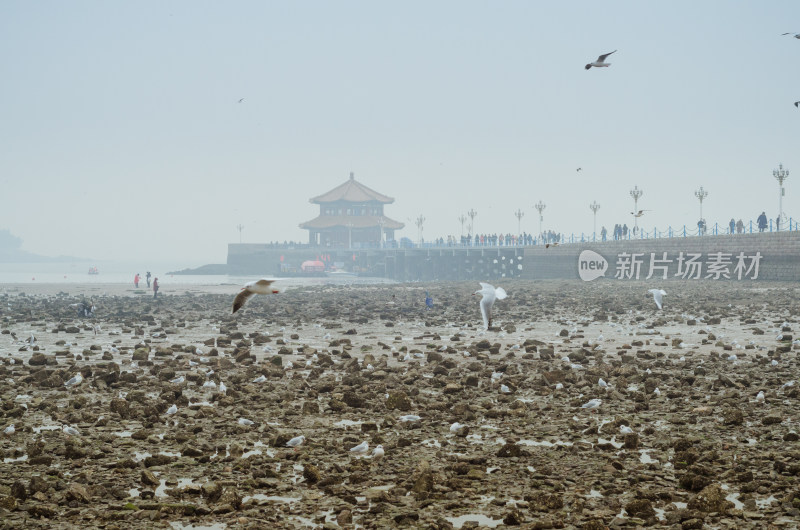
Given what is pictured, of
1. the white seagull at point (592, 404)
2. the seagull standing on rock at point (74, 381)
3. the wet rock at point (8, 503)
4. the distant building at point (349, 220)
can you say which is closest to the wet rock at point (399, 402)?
the white seagull at point (592, 404)

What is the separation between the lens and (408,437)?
8211mm

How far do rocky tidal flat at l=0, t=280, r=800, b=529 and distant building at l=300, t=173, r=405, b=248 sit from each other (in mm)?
95196

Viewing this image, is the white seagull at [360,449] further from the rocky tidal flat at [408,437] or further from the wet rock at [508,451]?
the wet rock at [508,451]

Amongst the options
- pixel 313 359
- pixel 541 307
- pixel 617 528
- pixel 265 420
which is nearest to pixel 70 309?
pixel 541 307

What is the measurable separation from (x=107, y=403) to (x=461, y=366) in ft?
18.2

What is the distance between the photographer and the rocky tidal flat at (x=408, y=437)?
5.96 m

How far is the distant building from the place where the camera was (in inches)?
4402

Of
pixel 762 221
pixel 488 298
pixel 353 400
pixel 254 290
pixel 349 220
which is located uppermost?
pixel 349 220

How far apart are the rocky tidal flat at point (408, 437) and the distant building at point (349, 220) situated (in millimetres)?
95196

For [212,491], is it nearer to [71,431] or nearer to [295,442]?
[295,442]

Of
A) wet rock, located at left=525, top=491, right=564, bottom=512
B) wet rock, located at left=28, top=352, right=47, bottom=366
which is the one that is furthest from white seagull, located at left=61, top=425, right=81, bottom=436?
wet rock, located at left=28, top=352, right=47, bottom=366

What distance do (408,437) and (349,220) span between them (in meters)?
104

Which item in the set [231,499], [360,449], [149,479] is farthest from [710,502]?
[149,479]

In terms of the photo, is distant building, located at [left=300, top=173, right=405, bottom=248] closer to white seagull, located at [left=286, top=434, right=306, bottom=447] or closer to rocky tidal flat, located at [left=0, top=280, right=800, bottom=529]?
rocky tidal flat, located at [left=0, top=280, right=800, bottom=529]
